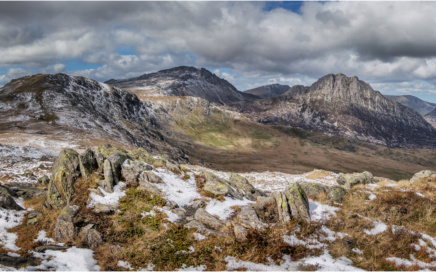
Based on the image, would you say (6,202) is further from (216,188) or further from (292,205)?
(292,205)

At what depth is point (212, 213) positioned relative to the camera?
15438 mm

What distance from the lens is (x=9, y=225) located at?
1294 centimetres

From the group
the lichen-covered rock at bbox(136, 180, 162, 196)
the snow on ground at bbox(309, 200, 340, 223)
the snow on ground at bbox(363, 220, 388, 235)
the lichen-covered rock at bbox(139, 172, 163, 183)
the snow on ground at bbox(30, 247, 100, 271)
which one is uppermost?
the lichen-covered rock at bbox(139, 172, 163, 183)

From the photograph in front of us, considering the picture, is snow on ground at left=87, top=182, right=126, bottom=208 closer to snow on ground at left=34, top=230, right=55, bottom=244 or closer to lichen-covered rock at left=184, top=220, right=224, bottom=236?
snow on ground at left=34, top=230, right=55, bottom=244

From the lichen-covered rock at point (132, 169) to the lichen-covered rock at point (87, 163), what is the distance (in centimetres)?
226

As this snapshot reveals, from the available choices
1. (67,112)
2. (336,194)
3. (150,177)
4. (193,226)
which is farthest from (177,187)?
(67,112)

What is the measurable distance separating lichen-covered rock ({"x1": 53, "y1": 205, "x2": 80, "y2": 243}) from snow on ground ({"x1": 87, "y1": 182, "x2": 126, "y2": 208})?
5.27ft

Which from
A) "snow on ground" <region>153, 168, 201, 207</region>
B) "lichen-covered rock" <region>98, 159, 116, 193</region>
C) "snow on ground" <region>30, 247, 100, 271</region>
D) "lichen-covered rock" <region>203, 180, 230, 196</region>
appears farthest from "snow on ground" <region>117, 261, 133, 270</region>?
"lichen-covered rock" <region>203, 180, 230, 196</region>

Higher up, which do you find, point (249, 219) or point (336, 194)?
point (336, 194)

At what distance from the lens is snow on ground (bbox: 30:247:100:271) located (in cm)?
990

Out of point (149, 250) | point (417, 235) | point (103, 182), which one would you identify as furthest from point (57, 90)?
point (417, 235)

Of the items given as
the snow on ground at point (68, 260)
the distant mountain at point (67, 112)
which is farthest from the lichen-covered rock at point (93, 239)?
the distant mountain at point (67, 112)

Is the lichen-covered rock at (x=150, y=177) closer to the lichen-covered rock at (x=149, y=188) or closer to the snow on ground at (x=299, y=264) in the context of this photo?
the lichen-covered rock at (x=149, y=188)

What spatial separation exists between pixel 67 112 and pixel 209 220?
107m
